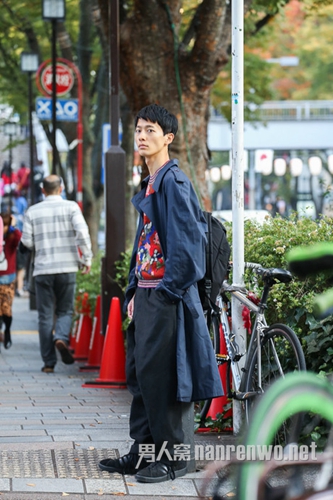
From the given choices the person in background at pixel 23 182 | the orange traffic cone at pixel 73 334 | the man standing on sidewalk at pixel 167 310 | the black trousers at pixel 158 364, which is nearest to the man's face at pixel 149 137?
the man standing on sidewalk at pixel 167 310

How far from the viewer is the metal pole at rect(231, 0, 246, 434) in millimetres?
A: 5977

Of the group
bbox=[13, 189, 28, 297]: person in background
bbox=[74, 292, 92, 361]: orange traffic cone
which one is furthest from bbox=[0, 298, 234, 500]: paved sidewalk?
bbox=[13, 189, 28, 297]: person in background

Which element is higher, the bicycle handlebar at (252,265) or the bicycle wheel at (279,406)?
the bicycle handlebar at (252,265)

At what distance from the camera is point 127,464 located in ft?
16.9

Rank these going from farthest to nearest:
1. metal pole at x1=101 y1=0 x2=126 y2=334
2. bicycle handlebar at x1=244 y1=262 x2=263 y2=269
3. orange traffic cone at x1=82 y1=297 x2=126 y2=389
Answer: metal pole at x1=101 y1=0 x2=126 y2=334 < orange traffic cone at x1=82 y1=297 x2=126 y2=389 < bicycle handlebar at x1=244 y1=262 x2=263 y2=269

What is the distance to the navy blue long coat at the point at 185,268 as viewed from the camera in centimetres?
482

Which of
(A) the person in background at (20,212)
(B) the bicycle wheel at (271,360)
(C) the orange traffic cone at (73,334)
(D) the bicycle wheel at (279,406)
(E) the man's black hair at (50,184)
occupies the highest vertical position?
(E) the man's black hair at (50,184)

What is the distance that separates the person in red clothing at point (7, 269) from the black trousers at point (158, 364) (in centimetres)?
713

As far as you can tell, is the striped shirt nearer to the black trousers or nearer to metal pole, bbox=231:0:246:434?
metal pole, bbox=231:0:246:434

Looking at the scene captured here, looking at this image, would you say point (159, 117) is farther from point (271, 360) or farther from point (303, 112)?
point (303, 112)

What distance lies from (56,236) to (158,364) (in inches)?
196

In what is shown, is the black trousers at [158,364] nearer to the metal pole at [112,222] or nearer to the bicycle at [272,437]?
the bicycle at [272,437]

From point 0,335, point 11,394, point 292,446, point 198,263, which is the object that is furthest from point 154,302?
point 0,335

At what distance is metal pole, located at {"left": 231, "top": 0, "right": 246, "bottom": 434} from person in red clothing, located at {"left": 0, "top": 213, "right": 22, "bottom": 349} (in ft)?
20.8
